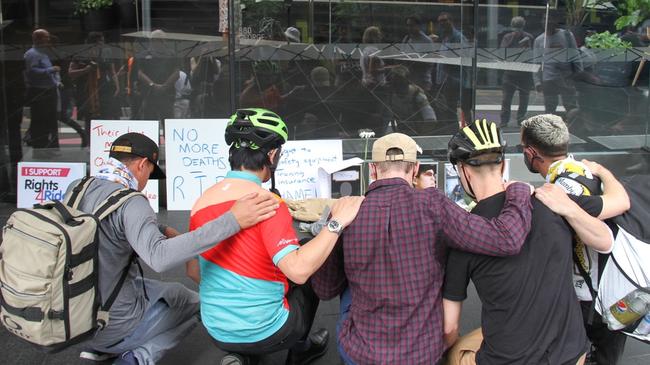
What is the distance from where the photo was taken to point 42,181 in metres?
6.02

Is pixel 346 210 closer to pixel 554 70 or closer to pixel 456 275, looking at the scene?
pixel 456 275

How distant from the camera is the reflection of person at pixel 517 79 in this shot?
848 cm

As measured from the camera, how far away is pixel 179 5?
26.3ft

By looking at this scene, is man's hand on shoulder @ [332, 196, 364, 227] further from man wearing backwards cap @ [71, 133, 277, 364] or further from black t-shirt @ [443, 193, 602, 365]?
black t-shirt @ [443, 193, 602, 365]

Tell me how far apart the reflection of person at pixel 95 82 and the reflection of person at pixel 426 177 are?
161 inches

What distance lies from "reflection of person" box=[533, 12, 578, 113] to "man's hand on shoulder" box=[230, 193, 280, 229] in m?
6.74

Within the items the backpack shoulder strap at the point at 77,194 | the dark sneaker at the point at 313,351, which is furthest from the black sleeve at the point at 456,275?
the backpack shoulder strap at the point at 77,194

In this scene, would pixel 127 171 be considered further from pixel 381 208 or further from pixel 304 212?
pixel 304 212

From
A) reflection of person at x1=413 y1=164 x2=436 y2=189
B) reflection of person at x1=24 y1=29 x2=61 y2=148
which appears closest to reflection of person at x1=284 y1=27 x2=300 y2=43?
reflection of person at x1=24 y1=29 x2=61 y2=148

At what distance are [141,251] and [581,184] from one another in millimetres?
1948

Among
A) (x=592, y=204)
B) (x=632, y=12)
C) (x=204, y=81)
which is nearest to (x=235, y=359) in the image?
(x=592, y=204)

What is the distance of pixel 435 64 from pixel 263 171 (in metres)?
6.11

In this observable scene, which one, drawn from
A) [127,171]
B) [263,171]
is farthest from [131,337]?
[263,171]

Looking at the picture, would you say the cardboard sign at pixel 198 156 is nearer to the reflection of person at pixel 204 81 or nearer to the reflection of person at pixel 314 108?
the reflection of person at pixel 204 81
